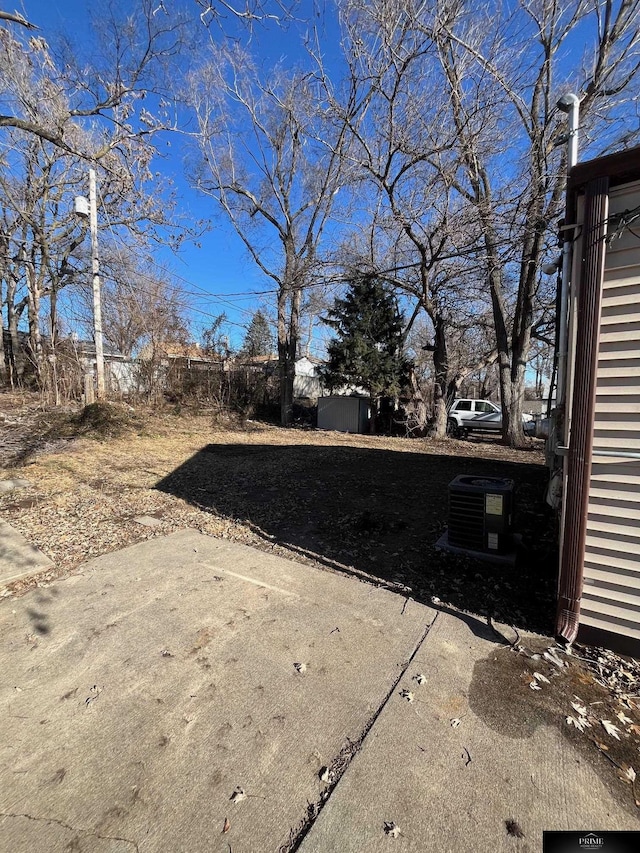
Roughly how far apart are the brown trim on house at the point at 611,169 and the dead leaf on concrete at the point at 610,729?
2.67m

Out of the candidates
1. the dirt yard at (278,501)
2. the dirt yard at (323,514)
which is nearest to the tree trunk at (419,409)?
the dirt yard at (278,501)

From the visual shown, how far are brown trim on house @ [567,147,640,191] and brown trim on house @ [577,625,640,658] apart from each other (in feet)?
8.08

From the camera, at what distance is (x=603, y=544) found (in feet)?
6.99

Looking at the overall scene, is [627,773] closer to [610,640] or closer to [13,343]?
[610,640]

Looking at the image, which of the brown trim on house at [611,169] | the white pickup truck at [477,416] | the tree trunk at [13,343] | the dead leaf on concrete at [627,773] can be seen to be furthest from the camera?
the white pickup truck at [477,416]

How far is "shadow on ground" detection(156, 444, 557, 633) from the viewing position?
2.94 m

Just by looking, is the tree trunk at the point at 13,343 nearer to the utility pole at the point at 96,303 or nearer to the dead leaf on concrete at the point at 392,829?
the utility pole at the point at 96,303

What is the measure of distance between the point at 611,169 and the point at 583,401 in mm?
1209

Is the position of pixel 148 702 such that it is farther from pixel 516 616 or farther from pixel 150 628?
pixel 516 616

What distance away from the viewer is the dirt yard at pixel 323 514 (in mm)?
2051

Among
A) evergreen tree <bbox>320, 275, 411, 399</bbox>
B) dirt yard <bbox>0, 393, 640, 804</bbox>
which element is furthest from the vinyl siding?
evergreen tree <bbox>320, 275, 411, 399</bbox>

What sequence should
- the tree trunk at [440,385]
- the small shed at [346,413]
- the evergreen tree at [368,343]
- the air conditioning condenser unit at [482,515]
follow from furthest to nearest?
1. the small shed at [346,413]
2. the evergreen tree at [368,343]
3. the tree trunk at [440,385]
4. the air conditioning condenser unit at [482,515]

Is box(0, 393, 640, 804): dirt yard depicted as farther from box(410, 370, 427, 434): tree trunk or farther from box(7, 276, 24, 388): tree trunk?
box(7, 276, 24, 388): tree trunk

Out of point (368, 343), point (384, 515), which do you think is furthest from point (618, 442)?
point (368, 343)
